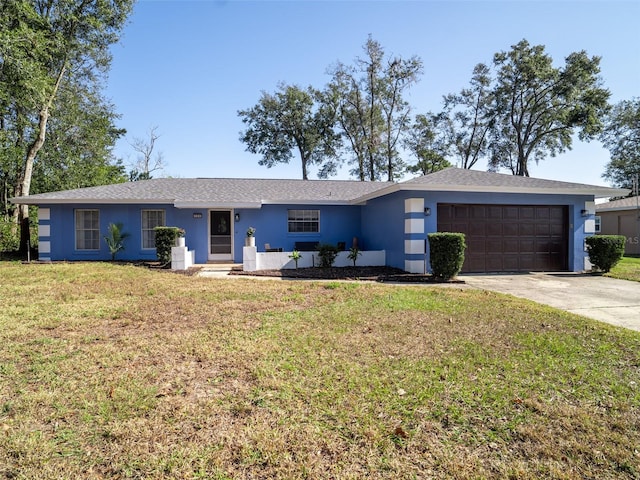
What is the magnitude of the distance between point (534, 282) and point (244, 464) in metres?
9.75

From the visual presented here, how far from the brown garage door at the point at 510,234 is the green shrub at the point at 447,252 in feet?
5.42

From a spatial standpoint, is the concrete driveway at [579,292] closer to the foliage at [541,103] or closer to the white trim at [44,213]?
the white trim at [44,213]

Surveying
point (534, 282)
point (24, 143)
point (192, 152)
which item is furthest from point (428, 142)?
point (24, 143)

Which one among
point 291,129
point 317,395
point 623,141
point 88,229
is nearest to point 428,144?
point 291,129

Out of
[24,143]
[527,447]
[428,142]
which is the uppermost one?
[428,142]

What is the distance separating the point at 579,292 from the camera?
8.06 m

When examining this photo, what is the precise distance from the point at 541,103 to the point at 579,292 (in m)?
26.2

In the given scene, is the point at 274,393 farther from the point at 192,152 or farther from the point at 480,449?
the point at 192,152

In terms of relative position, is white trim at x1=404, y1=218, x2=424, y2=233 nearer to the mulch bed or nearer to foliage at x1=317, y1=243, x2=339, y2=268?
the mulch bed

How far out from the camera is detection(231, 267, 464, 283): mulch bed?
10.0m

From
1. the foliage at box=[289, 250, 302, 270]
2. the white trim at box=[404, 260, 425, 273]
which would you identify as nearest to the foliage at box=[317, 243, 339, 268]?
the foliage at box=[289, 250, 302, 270]

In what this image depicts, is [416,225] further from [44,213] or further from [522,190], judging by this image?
[44,213]

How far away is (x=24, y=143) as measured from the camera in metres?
21.3

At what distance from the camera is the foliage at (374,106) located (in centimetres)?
2773
